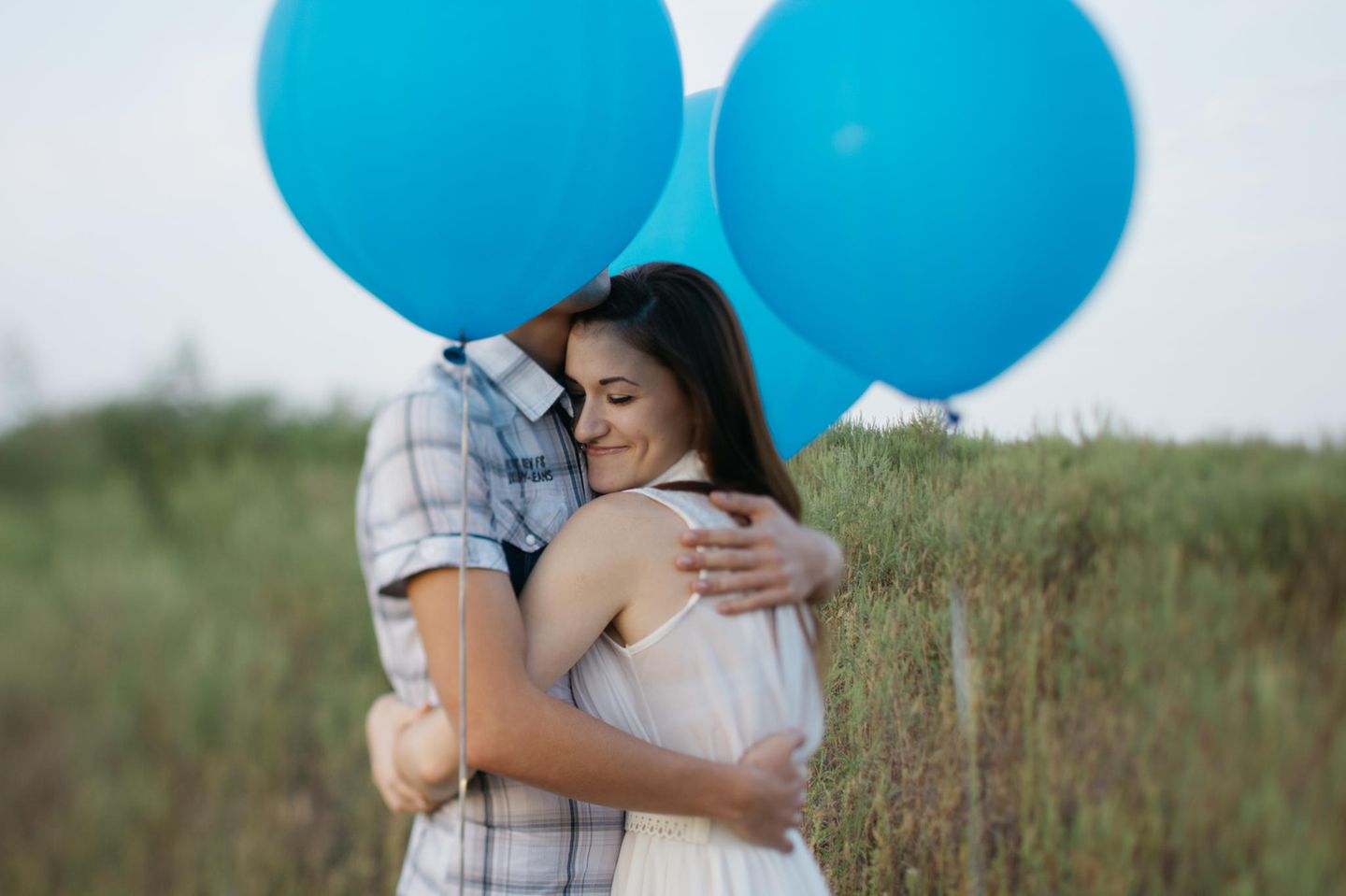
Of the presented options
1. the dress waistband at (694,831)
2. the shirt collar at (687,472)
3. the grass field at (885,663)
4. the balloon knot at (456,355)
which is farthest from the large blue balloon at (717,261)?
the dress waistband at (694,831)

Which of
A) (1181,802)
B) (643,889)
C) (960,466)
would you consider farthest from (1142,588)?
(643,889)

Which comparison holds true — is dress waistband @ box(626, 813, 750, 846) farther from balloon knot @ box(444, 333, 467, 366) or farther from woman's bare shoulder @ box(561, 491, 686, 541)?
balloon knot @ box(444, 333, 467, 366)

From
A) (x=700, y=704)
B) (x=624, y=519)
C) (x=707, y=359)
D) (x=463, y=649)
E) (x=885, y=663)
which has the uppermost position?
(x=707, y=359)

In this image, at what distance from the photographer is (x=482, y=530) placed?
4.14 ft

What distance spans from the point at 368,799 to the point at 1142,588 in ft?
8.90

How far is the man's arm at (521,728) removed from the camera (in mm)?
1216

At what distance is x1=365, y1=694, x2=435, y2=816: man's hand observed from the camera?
1350 millimetres

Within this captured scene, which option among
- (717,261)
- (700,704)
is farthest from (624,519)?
(717,261)

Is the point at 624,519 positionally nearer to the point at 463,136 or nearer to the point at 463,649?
the point at 463,649

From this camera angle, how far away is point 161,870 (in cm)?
303

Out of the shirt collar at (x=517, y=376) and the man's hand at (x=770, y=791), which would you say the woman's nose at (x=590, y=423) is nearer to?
the shirt collar at (x=517, y=376)

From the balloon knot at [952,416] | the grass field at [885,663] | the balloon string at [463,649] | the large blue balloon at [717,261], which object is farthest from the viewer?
the large blue balloon at [717,261]

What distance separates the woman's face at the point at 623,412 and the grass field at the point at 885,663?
0.68 metres

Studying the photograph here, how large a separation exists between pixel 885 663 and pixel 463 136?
1.49 meters
